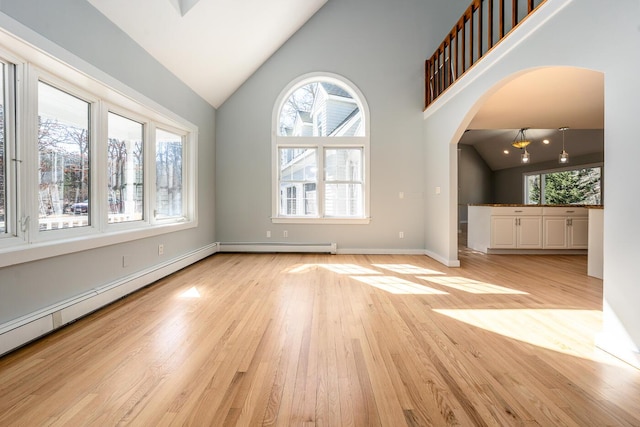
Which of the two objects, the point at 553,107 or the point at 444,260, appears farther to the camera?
the point at 444,260

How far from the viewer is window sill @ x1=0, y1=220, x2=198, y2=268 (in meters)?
1.98

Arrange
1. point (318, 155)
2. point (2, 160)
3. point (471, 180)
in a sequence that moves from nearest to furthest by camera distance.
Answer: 1. point (2, 160)
2. point (318, 155)
3. point (471, 180)

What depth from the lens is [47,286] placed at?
2242 mm

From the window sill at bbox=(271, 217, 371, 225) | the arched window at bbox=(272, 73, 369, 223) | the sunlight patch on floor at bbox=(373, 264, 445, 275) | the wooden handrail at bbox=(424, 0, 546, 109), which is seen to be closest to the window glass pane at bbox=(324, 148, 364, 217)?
the arched window at bbox=(272, 73, 369, 223)

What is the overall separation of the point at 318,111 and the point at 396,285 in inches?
142

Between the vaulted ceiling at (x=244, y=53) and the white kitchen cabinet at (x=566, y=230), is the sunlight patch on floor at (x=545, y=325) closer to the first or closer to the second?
the vaulted ceiling at (x=244, y=53)

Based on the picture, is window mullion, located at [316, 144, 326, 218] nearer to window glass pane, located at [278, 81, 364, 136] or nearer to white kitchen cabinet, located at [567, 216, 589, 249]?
window glass pane, located at [278, 81, 364, 136]

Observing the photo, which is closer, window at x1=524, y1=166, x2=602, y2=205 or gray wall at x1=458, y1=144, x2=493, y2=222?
window at x1=524, y1=166, x2=602, y2=205

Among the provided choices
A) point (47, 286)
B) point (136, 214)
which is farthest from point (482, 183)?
point (47, 286)

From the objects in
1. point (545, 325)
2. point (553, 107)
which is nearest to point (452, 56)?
point (553, 107)

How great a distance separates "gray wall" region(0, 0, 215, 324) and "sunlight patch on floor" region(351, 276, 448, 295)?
252cm

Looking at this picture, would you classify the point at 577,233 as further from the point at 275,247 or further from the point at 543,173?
the point at 275,247

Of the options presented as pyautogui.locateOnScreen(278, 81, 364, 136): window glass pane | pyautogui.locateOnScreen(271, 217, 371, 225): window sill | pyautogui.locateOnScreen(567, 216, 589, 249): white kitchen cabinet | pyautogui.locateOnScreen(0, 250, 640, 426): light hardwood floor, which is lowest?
pyautogui.locateOnScreen(0, 250, 640, 426): light hardwood floor

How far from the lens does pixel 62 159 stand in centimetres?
256
